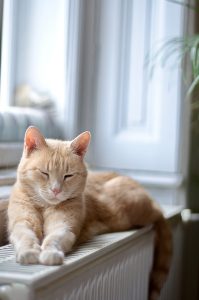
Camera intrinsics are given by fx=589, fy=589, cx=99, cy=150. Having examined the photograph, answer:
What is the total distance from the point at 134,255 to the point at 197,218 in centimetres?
67

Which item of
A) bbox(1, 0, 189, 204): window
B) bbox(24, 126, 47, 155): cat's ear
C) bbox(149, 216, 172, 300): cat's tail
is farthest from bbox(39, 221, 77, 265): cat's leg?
bbox(1, 0, 189, 204): window

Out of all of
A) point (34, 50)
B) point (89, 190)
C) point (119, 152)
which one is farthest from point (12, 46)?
point (89, 190)

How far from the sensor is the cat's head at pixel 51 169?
137 cm

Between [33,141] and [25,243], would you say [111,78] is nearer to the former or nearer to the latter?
[33,141]

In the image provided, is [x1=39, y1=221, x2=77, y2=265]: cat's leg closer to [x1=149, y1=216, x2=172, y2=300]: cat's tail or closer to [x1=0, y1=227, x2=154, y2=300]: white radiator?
[x1=0, y1=227, x2=154, y2=300]: white radiator

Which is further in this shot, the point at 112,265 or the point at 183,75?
the point at 183,75

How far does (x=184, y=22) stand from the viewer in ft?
7.22

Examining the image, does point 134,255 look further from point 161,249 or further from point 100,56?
point 100,56

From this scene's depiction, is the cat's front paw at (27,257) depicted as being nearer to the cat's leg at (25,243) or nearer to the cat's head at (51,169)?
the cat's leg at (25,243)

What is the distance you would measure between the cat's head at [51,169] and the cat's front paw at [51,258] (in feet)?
0.74

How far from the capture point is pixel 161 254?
1.84 m

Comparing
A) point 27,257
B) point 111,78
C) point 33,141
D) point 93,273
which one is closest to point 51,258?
A: point 27,257

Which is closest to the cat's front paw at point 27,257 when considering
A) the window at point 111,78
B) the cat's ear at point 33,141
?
the cat's ear at point 33,141

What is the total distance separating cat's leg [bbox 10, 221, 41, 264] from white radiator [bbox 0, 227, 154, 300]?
0.07ft
